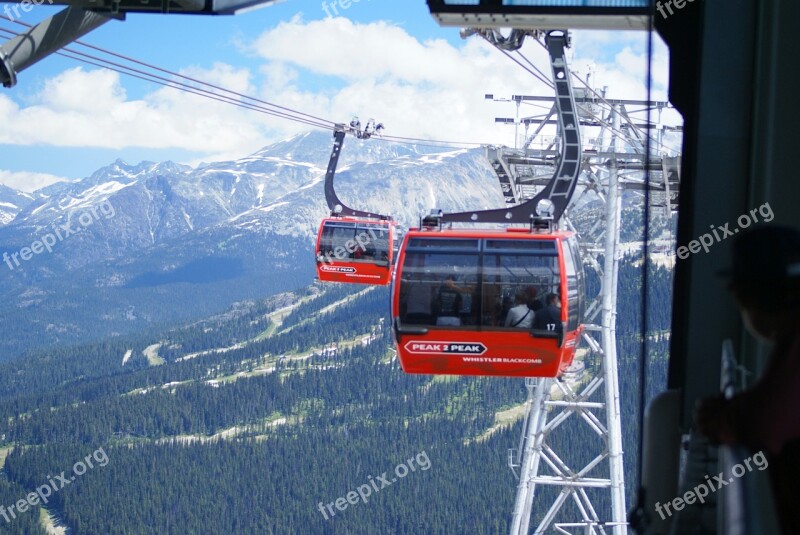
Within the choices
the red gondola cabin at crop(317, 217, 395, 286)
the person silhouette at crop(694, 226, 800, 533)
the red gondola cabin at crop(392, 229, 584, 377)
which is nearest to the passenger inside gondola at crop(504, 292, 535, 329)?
the red gondola cabin at crop(392, 229, 584, 377)

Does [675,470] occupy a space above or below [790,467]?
below

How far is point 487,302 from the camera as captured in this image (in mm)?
11844

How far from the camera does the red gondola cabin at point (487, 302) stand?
11602mm

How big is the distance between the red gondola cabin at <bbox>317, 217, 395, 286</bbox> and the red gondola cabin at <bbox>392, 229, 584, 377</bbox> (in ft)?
36.8

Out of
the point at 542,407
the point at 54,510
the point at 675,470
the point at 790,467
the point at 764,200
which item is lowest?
the point at 54,510

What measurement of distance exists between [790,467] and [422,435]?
138594 mm

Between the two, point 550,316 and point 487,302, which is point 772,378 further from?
point 487,302

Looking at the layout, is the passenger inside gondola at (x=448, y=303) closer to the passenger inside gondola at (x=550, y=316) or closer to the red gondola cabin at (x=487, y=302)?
the red gondola cabin at (x=487, y=302)

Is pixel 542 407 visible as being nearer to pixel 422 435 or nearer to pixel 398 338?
pixel 398 338

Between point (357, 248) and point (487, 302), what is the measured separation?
12.0 m

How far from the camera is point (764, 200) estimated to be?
3898mm

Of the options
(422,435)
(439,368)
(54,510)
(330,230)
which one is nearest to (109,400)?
(54,510)

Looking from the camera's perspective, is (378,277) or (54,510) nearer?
(378,277)

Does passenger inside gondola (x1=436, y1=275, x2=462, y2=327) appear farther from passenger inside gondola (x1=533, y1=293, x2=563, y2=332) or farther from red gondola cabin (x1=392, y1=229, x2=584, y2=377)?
passenger inside gondola (x1=533, y1=293, x2=563, y2=332)
